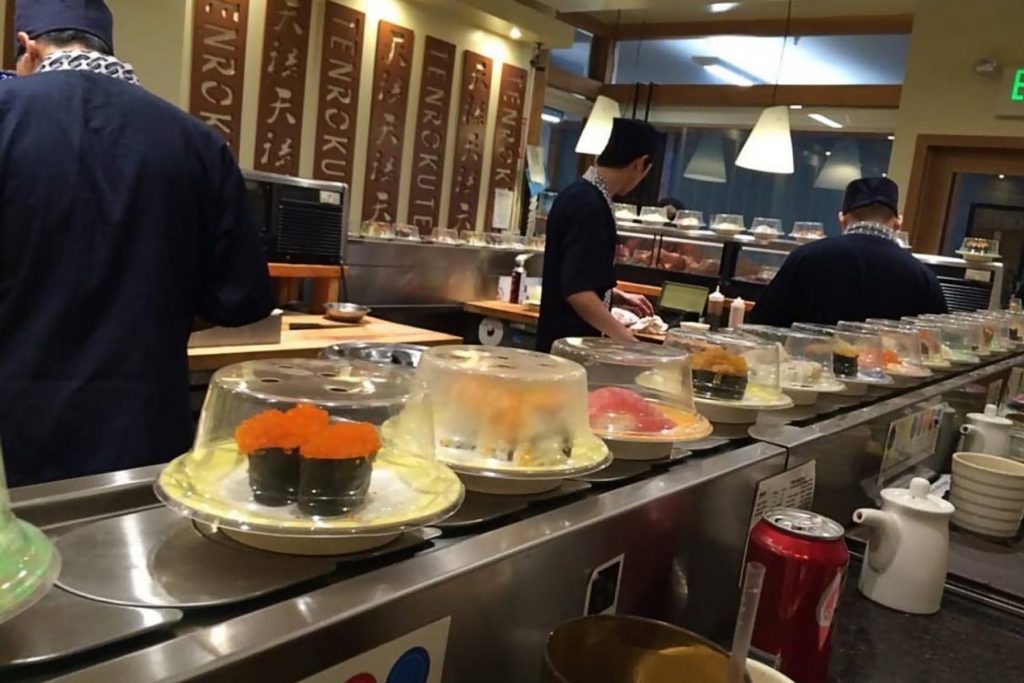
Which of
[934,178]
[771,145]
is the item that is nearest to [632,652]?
[771,145]

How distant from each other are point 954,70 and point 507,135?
333cm

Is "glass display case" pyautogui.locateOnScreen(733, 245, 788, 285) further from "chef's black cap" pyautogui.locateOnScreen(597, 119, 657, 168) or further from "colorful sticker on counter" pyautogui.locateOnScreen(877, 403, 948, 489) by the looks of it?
"colorful sticker on counter" pyautogui.locateOnScreen(877, 403, 948, 489)

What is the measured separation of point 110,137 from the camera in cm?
165

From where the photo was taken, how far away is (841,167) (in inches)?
309

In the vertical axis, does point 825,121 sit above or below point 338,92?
above

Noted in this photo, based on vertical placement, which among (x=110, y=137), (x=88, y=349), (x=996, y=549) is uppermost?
(x=110, y=137)

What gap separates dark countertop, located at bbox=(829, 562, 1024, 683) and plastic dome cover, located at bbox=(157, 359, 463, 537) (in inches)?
25.3

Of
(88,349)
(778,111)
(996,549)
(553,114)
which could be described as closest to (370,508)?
(88,349)

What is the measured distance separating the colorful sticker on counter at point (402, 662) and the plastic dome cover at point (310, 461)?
0.09 meters

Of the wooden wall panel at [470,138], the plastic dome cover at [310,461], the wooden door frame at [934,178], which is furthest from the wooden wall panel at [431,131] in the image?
the plastic dome cover at [310,461]

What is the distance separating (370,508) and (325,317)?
10.4ft

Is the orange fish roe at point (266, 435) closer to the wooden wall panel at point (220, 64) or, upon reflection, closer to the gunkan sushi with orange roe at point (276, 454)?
the gunkan sushi with orange roe at point (276, 454)

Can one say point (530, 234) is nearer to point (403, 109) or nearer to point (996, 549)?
point (403, 109)

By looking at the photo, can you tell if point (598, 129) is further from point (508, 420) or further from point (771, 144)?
point (508, 420)
